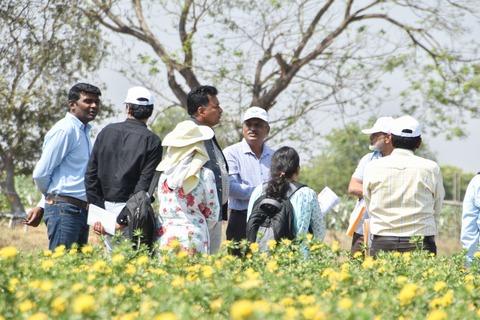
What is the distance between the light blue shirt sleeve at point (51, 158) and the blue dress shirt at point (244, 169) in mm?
1092

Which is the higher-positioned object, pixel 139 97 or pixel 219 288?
pixel 139 97

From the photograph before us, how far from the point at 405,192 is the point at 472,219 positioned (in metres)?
1.31

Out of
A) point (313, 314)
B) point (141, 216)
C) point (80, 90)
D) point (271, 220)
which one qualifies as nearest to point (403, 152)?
point (271, 220)

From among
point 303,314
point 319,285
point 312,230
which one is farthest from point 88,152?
point 303,314

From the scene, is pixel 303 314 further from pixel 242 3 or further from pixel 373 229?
pixel 242 3

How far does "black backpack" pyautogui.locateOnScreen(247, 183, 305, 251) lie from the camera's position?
239 inches

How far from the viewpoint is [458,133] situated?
1980cm

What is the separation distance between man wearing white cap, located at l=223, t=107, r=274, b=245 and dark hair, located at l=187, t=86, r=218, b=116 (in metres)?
0.52

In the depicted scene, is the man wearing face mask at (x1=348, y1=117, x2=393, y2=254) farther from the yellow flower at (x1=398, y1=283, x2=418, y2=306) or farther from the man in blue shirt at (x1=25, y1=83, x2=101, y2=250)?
the yellow flower at (x1=398, y1=283, x2=418, y2=306)

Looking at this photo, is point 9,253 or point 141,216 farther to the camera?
point 141,216

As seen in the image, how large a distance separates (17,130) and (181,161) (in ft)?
43.9

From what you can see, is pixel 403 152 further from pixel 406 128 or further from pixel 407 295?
pixel 407 295

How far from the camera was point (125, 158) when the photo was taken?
6.11m

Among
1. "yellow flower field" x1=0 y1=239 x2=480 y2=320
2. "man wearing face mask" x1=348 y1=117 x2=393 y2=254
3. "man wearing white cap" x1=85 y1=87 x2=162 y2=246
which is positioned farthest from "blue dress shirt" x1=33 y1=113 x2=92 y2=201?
"man wearing face mask" x1=348 y1=117 x2=393 y2=254
